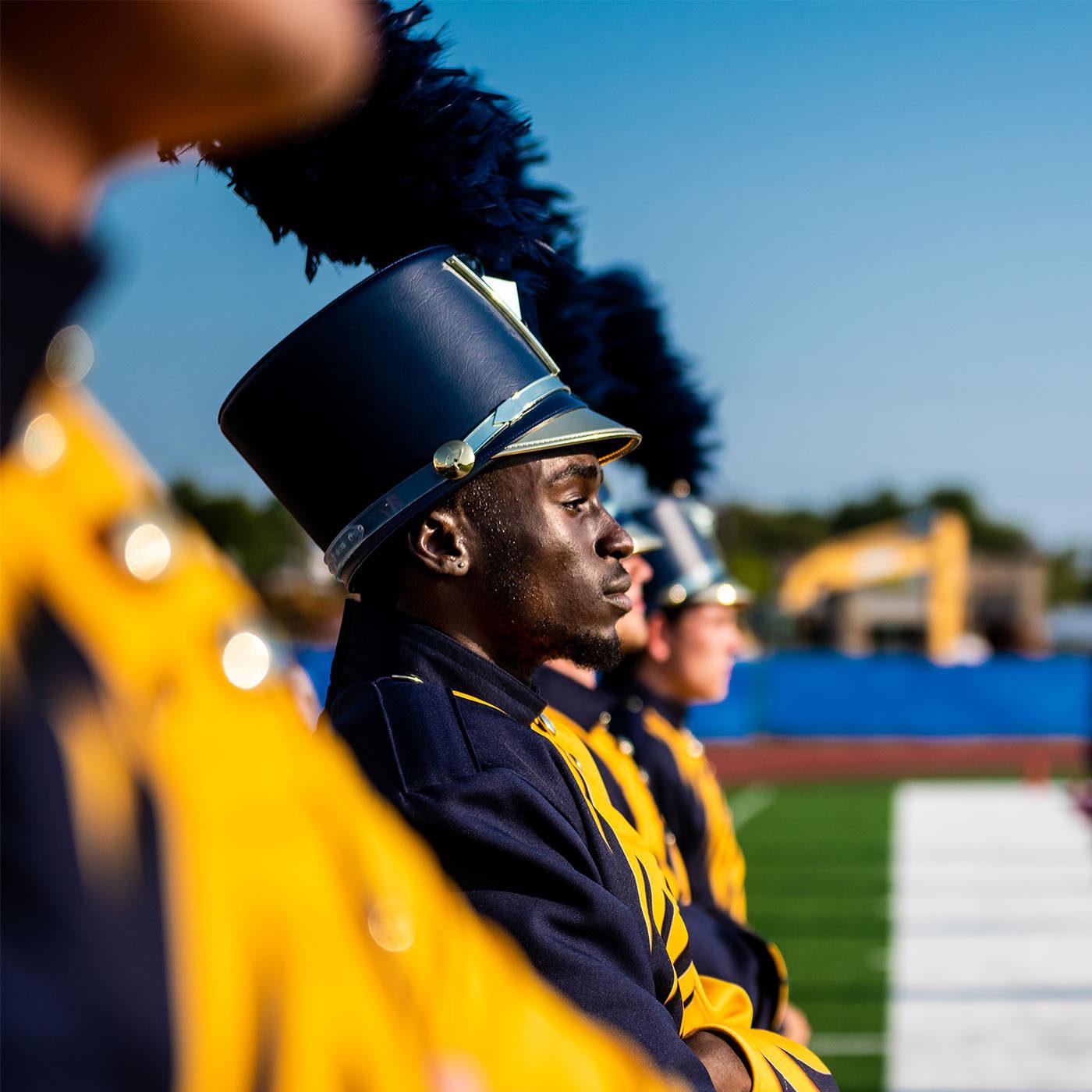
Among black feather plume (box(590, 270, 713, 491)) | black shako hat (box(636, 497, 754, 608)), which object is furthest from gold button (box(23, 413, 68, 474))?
black shako hat (box(636, 497, 754, 608))

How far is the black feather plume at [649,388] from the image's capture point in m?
3.13

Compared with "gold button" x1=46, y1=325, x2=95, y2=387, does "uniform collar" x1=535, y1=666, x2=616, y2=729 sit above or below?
below

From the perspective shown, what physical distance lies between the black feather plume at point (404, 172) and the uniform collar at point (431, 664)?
22.2 inches

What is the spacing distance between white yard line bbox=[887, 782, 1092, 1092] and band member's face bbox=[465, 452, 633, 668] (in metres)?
4.22

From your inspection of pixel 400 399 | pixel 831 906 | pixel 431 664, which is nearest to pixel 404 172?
pixel 400 399

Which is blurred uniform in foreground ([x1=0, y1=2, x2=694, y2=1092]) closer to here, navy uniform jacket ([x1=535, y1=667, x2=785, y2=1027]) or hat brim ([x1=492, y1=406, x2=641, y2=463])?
hat brim ([x1=492, y1=406, x2=641, y2=463])

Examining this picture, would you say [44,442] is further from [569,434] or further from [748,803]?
[748,803]

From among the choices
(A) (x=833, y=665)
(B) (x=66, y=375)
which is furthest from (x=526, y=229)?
(A) (x=833, y=665)

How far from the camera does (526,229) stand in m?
2.23

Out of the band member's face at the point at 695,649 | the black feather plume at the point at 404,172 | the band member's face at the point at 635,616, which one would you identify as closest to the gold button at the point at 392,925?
the black feather plume at the point at 404,172

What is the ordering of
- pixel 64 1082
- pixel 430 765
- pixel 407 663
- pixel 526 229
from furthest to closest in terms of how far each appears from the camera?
pixel 526 229 → pixel 407 663 → pixel 430 765 → pixel 64 1082

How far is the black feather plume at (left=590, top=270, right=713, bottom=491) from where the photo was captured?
3127mm

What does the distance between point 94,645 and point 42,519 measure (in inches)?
1.9

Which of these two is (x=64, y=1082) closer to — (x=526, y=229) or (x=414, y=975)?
(x=414, y=975)
